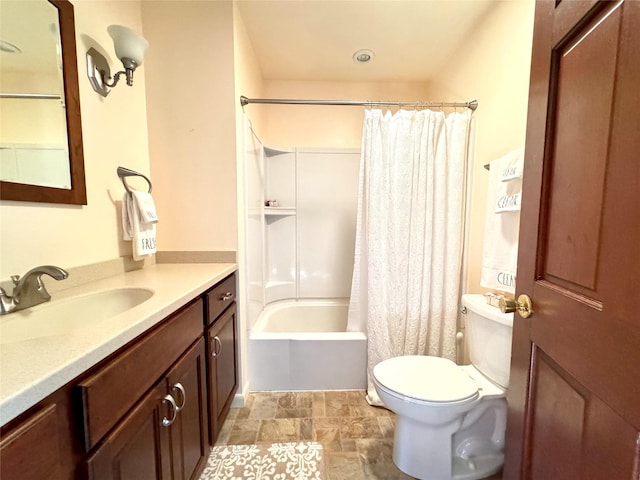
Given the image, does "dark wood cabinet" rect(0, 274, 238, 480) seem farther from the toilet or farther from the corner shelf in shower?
the corner shelf in shower

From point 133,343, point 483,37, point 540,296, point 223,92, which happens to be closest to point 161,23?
point 223,92

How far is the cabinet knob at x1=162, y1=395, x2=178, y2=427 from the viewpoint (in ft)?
2.74

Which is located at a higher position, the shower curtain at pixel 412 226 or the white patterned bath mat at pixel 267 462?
the shower curtain at pixel 412 226

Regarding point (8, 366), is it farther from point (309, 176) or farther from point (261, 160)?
point (309, 176)

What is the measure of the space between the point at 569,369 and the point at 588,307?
156 millimetres

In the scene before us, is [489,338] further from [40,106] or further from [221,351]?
[40,106]

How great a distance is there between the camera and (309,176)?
2.59m

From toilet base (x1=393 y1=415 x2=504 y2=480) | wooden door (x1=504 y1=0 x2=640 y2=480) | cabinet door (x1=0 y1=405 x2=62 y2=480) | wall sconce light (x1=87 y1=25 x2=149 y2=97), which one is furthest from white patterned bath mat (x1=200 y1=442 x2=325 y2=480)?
wall sconce light (x1=87 y1=25 x2=149 y2=97)

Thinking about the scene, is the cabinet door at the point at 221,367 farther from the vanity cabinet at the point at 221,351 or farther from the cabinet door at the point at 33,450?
the cabinet door at the point at 33,450

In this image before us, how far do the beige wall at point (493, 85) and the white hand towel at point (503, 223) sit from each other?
0.22 m

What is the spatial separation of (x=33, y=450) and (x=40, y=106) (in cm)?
113

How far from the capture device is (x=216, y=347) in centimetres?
128

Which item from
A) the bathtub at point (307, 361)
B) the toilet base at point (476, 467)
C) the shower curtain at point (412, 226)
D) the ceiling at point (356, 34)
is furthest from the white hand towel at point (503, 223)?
the ceiling at point (356, 34)

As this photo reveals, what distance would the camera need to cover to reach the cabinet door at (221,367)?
4.05 feet
